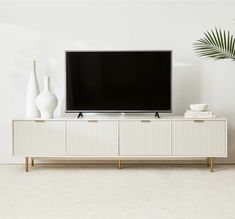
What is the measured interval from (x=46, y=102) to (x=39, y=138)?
43cm

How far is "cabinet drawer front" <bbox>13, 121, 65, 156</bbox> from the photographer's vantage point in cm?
528

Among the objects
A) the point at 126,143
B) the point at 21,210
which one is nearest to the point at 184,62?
the point at 126,143

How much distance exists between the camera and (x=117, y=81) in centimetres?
548

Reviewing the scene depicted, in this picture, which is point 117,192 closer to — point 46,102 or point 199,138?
point 199,138

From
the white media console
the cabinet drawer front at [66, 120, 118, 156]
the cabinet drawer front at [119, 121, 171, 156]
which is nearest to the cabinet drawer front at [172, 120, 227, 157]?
the white media console

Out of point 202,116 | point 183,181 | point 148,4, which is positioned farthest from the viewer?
point 148,4

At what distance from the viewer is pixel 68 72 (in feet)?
18.0

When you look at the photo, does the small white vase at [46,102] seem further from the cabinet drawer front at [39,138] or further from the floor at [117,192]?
the floor at [117,192]

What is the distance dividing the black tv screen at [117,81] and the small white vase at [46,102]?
230 millimetres

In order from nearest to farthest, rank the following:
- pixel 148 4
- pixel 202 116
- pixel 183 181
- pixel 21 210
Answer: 1. pixel 21 210
2. pixel 183 181
3. pixel 202 116
4. pixel 148 4

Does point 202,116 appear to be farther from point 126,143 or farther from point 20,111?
point 20,111

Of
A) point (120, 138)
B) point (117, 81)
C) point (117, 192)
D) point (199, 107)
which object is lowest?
point (117, 192)

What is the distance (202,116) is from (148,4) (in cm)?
158

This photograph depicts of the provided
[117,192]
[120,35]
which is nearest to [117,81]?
[120,35]
